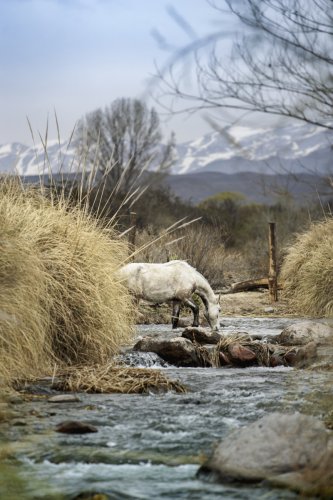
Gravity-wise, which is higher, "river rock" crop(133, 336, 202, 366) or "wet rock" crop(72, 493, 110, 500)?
"wet rock" crop(72, 493, 110, 500)

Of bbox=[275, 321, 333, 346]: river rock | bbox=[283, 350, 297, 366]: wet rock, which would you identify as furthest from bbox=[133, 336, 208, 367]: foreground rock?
bbox=[275, 321, 333, 346]: river rock

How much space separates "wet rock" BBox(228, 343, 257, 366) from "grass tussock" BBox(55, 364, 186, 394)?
5.80 ft

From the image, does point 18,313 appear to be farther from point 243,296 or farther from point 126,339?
point 243,296

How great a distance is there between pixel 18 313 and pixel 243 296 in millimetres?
10927

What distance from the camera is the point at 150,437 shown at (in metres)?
4.72

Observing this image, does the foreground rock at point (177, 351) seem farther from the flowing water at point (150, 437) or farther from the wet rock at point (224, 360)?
the flowing water at point (150, 437)

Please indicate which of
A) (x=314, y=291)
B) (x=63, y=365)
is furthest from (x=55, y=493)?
(x=314, y=291)

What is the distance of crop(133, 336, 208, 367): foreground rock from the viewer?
859cm

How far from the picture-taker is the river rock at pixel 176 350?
28.2 feet

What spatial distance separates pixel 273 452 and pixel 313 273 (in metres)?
10.6

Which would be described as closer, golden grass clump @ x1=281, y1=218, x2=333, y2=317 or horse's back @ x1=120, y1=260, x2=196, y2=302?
horse's back @ x1=120, y1=260, x2=196, y2=302

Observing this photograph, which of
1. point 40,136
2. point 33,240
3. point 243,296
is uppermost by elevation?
point 40,136

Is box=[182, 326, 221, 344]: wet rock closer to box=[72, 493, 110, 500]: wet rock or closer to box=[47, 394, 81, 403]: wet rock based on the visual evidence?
box=[47, 394, 81, 403]: wet rock

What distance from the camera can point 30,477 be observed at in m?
3.88
